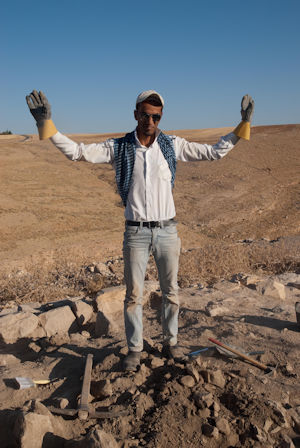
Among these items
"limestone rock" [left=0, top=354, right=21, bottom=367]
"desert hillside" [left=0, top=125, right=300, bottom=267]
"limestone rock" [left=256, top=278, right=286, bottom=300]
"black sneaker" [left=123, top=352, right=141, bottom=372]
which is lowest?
"desert hillside" [left=0, top=125, right=300, bottom=267]

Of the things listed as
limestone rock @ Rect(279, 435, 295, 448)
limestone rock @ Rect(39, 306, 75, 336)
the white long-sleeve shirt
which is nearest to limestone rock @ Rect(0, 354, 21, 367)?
limestone rock @ Rect(39, 306, 75, 336)

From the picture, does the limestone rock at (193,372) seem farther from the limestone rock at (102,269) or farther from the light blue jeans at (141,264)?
the limestone rock at (102,269)

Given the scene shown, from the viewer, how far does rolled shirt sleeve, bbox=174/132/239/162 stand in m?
3.44

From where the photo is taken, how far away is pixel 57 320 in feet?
14.5

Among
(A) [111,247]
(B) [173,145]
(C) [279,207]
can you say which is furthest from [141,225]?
(C) [279,207]

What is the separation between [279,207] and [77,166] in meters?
8.37

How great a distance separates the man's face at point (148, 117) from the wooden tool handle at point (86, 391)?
72.1 inches

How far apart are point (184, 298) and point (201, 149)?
7.25 ft

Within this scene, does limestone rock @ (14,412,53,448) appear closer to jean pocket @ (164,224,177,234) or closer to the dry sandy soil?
the dry sandy soil

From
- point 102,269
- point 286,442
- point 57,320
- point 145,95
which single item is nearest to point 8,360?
point 57,320

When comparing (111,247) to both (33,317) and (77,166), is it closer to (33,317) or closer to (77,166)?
(33,317)

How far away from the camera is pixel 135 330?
3.33 metres

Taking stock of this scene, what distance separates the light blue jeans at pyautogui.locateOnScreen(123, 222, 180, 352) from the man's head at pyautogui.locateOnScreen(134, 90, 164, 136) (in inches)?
29.7

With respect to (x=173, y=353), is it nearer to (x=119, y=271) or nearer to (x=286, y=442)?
(x=286, y=442)
